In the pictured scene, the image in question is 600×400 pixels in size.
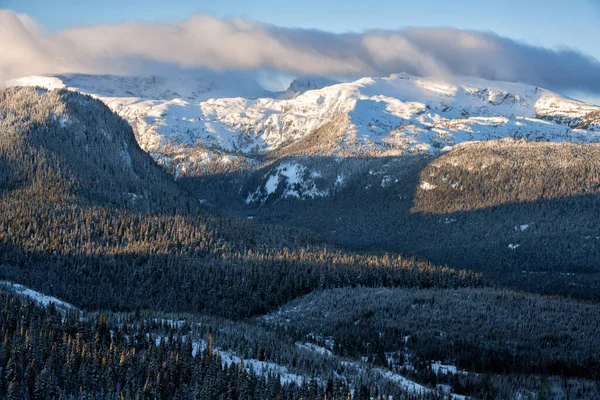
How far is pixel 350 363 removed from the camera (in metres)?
110

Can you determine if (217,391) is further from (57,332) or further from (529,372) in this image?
(529,372)

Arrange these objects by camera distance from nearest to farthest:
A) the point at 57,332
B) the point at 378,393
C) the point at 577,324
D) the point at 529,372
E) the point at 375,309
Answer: the point at 378,393 → the point at 57,332 → the point at 529,372 → the point at 577,324 → the point at 375,309

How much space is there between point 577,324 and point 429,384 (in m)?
66.6

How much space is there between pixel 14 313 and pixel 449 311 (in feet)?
338

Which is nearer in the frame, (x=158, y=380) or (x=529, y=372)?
(x=158, y=380)

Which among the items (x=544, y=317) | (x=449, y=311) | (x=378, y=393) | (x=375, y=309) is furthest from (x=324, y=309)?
(x=378, y=393)

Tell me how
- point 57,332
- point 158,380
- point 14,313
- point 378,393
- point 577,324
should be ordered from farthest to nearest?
point 577,324 → point 14,313 → point 57,332 → point 378,393 → point 158,380

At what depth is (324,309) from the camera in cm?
17412

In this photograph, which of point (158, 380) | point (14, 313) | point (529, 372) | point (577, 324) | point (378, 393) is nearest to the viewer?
point (158, 380)

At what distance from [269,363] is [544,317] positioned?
88.5m

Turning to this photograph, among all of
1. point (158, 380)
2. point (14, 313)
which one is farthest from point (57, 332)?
point (158, 380)

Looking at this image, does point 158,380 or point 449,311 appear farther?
point 449,311

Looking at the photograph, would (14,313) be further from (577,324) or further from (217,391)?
(577,324)

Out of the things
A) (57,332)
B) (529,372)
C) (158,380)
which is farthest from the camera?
(529,372)
